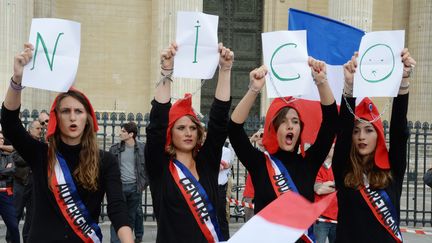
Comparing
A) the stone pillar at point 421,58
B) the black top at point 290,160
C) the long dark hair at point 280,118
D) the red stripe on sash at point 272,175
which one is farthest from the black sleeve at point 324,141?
the stone pillar at point 421,58

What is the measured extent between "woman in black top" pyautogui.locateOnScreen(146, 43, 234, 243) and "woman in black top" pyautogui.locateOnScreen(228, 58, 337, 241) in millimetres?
142

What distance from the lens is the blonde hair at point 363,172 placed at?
14.8 feet

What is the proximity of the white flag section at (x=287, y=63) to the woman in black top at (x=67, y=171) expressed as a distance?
4.50 feet

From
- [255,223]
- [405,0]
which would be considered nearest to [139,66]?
[405,0]

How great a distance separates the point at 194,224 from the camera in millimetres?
4254

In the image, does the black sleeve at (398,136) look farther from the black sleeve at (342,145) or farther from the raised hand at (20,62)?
the raised hand at (20,62)

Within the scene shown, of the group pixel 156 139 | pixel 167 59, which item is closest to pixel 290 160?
pixel 156 139

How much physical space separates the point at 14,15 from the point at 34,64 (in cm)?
1398

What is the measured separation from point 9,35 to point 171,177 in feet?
45.6

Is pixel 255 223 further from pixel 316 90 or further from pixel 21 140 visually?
pixel 316 90

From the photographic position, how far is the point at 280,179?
451 cm

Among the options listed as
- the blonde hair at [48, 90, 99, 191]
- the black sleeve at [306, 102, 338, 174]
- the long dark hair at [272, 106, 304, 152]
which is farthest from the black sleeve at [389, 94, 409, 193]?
the blonde hair at [48, 90, 99, 191]

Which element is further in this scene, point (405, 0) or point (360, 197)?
point (405, 0)

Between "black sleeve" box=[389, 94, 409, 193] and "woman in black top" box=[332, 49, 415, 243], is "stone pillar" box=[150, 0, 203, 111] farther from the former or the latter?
"black sleeve" box=[389, 94, 409, 193]
